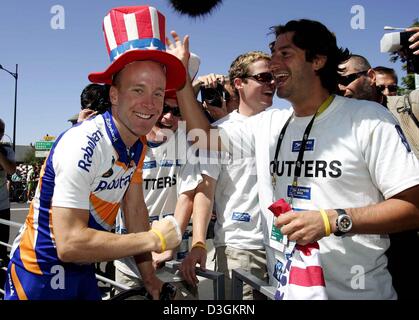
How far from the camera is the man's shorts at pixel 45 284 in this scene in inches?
76.4

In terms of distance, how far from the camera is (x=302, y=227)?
1666 millimetres

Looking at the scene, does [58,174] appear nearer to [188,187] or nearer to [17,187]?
[188,187]

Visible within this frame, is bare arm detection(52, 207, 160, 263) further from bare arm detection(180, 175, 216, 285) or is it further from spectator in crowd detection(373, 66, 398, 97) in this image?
spectator in crowd detection(373, 66, 398, 97)

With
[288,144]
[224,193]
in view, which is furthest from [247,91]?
[288,144]

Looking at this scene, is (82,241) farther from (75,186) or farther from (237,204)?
(237,204)

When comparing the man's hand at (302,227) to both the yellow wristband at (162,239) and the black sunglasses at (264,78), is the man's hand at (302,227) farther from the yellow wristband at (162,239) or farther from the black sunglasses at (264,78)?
the black sunglasses at (264,78)

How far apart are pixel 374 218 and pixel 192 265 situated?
3.62ft

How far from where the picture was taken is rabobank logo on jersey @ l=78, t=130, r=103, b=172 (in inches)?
71.8

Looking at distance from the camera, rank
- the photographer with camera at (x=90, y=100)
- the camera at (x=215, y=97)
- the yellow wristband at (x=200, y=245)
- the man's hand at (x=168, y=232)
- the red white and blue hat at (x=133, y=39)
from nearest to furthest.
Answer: the man's hand at (x=168, y=232), the red white and blue hat at (x=133, y=39), the yellow wristband at (x=200, y=245), the photographer with camera at (x=90, y=100), the camera at (x=215, y=97)

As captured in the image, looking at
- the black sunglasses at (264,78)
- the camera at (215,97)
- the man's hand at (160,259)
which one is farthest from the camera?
the camera at (215,97)

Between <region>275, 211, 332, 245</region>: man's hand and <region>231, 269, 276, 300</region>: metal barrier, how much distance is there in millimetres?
309

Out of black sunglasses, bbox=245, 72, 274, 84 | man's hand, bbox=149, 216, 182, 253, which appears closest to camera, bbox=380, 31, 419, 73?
black sunglasses, bbox=245, 72, 274, 84

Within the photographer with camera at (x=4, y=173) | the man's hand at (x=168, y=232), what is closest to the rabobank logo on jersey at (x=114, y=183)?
the man's hand at (x=168, y=232)

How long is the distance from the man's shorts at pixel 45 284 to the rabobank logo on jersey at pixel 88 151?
0.55m
